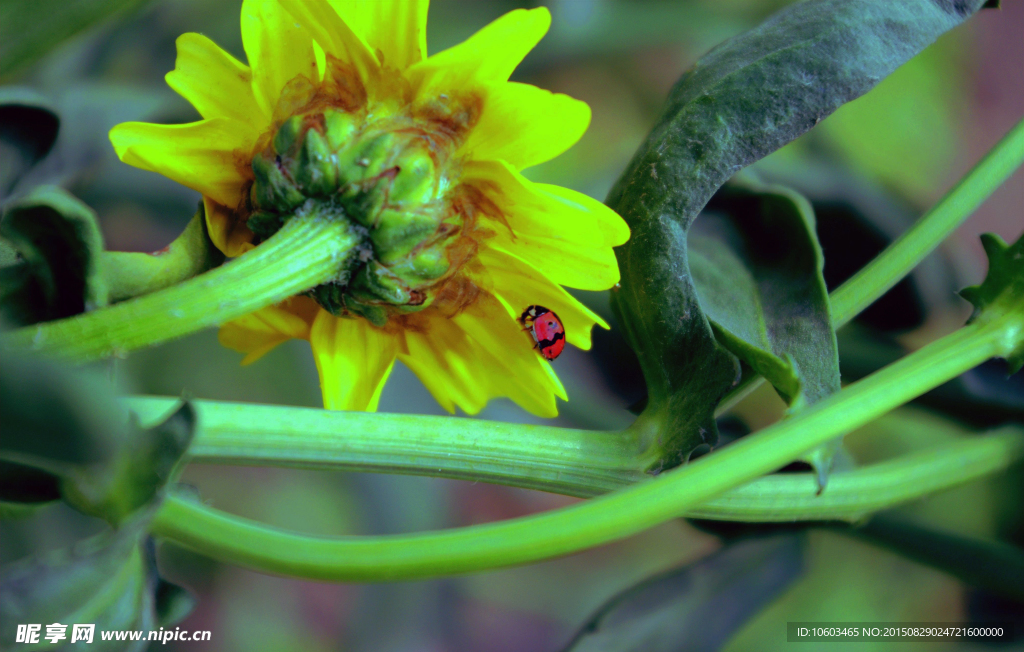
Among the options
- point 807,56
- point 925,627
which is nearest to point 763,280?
point 807,56

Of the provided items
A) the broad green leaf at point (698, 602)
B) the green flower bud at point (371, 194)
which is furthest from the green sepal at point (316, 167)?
the broad green leaf at point (698, 602)

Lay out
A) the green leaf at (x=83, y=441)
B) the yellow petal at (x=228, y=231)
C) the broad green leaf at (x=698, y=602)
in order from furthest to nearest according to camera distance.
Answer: the broad green leaf at (x=698, y=602) < the yellow petal at (x=228, y=231) < the green leaf at (x=83, y=441)

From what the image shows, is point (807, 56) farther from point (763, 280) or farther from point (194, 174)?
point (194, 174)

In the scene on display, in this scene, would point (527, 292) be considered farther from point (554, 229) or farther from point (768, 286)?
point (768, 286)

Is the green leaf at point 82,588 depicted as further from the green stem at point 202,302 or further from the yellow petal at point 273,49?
the yellow petal at point 273,49

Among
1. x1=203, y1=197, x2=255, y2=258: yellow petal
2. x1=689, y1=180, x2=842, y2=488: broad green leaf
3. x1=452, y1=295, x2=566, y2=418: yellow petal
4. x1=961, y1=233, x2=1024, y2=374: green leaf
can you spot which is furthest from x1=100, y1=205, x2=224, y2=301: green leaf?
x1=961, y1=233, x2=1024, y2=374: green leaf

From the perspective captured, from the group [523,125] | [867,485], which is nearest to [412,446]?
[523,125]
